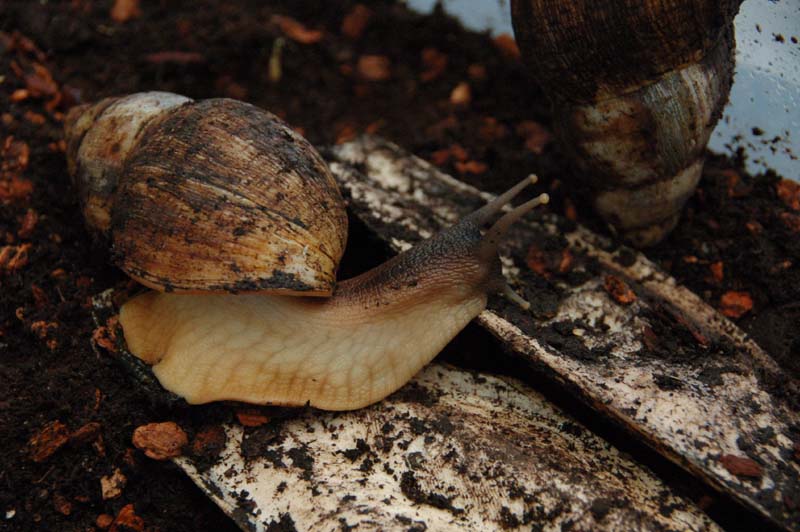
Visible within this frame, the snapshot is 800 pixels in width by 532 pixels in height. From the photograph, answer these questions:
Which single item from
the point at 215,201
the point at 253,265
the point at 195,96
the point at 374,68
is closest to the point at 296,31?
the point at 374,68

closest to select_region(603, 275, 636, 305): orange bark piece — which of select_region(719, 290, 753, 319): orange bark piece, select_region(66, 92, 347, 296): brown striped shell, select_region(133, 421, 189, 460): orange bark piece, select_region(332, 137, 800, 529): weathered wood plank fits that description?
select_region(332, 137, 800, 529): weathered wood plank

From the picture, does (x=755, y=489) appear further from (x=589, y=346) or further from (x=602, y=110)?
(x=602, y=110)

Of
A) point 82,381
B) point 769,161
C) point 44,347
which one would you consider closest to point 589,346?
point 769,161

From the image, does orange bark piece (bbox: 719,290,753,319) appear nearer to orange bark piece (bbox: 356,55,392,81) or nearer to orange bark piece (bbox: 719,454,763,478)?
orange bark piece (bbox: 719,454,763,478)

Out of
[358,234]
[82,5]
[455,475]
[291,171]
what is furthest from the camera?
[82,5]

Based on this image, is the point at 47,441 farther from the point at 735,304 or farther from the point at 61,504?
the point at 735,304

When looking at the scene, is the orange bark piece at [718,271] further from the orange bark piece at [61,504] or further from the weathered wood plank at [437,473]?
the orange bark piece at [61,504]
